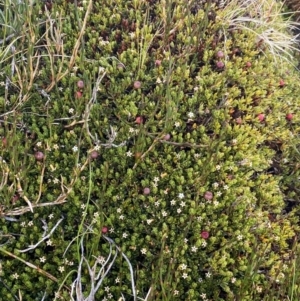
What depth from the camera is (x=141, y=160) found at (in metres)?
2.33

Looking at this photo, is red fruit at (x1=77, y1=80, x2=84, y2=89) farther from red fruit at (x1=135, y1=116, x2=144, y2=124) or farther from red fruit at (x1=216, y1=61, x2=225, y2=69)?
red fruit at (x1=216, y1=61, x2=225, y2=69)

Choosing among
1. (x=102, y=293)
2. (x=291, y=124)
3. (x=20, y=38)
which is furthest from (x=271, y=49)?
(x=102, y=293)

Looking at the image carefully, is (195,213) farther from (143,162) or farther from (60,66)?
(60,66)

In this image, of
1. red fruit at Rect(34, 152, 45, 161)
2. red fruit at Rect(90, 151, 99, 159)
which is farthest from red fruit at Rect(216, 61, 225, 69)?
red fruit at Rect(34, 152, 45, 161)

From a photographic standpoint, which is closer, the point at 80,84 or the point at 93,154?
the point at 93,154

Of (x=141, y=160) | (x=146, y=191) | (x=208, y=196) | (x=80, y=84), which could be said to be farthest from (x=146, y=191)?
(x=80, y=84)

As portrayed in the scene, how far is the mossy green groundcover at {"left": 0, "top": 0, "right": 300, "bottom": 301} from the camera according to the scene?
7.03ft

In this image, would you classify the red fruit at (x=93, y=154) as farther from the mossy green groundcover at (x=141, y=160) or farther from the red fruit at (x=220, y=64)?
the red fruit at (x=220, y=64)

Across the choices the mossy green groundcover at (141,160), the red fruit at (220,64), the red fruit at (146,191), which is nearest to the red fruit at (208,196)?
the mossy green groundcover at (141,160)

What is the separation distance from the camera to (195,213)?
224cm

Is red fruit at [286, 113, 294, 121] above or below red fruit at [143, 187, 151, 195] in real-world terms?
above

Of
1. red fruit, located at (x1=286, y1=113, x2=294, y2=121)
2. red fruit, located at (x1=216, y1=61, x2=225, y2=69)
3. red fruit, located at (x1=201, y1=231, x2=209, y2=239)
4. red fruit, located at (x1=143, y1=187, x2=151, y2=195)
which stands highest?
red fruit, located at (x1=216, y1=61, x2=225, y2=69)

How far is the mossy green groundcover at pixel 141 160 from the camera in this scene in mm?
2143

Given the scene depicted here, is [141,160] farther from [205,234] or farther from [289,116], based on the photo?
[289,116]
